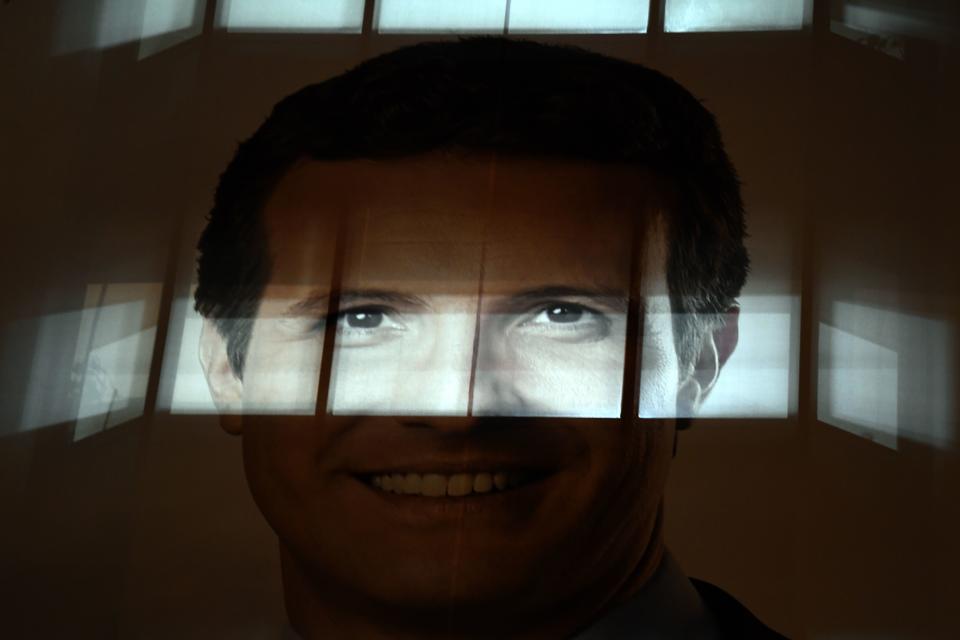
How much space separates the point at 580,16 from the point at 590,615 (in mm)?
2097

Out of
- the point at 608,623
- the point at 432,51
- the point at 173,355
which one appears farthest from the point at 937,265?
the point at 173,355

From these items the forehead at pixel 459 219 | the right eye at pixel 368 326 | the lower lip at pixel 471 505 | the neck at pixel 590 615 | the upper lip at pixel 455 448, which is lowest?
the neck at pixel 590 615

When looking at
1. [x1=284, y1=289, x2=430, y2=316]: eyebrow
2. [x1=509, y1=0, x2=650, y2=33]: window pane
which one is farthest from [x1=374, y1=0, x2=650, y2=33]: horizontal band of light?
[x1=284, y1=289, x2=430, y2=316]: eyebrow

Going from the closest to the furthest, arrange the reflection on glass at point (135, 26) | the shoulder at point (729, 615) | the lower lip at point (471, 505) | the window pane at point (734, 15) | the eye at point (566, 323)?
1. the shoulder at point (729, 615)
2. the lower lip at point (471, 505)
3. the eye at point (566, 323)
4. the window pane at point (734, 15)
5. the reflection on glass at point (135, 26)

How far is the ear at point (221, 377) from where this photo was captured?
4.31m

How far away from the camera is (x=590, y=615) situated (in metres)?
3.97

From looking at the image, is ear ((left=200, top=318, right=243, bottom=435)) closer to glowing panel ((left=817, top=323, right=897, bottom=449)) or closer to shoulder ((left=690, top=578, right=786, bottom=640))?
shoulder ((left=690, top=578, right=786, bottom=640))

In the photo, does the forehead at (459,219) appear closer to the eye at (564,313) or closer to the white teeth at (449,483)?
the eye at (564,313)

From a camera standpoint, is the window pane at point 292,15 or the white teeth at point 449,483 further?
the window pane at point 292,15

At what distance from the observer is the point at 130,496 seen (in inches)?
168

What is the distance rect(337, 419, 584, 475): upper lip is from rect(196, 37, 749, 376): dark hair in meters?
0.53

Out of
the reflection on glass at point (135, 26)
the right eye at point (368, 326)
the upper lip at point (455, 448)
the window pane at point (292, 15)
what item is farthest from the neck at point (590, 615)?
the reflection on glass at point (135, 26)

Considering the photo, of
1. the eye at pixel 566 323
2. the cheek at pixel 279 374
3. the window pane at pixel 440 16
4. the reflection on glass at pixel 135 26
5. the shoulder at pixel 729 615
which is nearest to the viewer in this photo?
the shoulder at pixel 729 615

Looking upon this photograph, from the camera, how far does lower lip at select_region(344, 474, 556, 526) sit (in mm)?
4047
